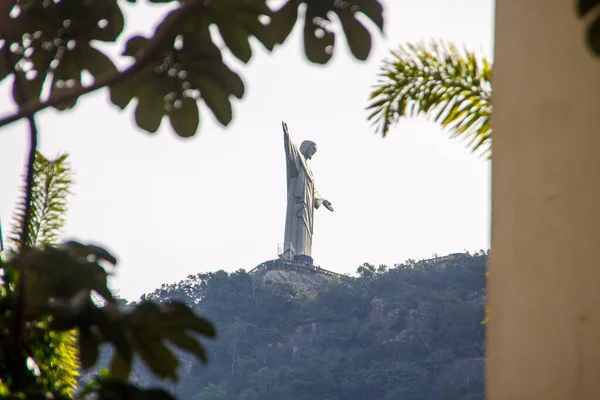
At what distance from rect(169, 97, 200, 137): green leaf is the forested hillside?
21457mm

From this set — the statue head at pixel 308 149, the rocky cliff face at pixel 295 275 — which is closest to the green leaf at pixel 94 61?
the statue head at pixel 308 149

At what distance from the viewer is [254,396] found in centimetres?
2434

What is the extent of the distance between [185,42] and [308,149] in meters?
20.5

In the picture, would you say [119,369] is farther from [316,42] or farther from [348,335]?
[348,335]

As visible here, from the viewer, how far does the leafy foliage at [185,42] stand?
48.0 inches

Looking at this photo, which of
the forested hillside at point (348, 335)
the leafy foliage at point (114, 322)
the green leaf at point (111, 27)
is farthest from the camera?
the forested hillside at point (348, 335)

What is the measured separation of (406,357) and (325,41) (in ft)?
81.2

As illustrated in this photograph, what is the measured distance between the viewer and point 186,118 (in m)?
1.31

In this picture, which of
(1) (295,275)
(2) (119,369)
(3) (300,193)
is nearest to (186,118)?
(2) (119,369)

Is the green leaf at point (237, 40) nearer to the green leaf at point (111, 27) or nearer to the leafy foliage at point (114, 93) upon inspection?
the leafy foliage at point (114, 93)

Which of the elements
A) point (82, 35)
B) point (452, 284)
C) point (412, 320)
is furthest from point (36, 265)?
point (452, 284)

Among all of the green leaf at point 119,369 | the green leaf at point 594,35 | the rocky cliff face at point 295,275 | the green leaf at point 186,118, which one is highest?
the rocky cliff face at point 295,275

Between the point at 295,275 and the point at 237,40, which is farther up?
the point at 295,275

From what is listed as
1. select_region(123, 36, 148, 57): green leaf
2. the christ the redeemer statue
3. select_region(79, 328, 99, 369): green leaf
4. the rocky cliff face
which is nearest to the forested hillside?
the rocky cliff face
